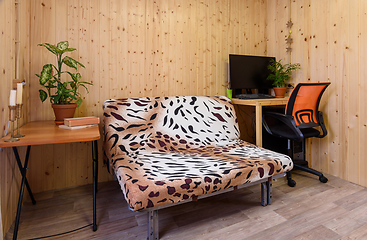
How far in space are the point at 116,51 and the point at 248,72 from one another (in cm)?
163

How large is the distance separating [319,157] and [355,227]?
1.24m

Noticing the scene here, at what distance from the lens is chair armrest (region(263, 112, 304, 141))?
218cm

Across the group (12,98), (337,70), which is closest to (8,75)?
(12,98)

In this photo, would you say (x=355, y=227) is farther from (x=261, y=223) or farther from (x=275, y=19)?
(x=275, y=19)

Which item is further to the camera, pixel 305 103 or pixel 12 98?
pixel 305 103

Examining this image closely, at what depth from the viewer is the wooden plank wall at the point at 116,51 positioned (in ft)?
6.52

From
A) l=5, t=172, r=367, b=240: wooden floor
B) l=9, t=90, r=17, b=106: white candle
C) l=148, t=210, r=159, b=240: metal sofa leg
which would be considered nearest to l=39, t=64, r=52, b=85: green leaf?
l=9, t=90, r=17, b=106: white candle

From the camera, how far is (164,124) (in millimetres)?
2133

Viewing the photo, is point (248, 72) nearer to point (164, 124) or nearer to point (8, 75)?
point (164, 124)

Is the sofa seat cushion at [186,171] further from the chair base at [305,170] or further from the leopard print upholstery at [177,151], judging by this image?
the chair base at [305,170]

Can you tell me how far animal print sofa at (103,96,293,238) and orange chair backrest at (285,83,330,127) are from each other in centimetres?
57

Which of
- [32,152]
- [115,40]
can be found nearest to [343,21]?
[115,40]

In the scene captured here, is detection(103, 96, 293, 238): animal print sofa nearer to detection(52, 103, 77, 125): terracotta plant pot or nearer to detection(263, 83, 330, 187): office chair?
detection(52, 103, 77, 125): terracotta plant pot

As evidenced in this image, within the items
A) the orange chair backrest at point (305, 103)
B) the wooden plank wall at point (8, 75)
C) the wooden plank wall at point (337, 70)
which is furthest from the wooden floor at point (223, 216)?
the orange chair backrest at point (305, 103)
